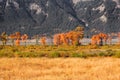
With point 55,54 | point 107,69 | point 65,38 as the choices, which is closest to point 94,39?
point 65,38

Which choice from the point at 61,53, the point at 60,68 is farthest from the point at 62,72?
the point at 61,53

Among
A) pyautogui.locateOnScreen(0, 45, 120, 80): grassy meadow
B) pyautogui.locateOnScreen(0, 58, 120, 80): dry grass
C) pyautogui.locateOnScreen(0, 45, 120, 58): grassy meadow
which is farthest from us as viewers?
pyautogui.locateOnScreen(0, 45, 120, 58): grassy meadow

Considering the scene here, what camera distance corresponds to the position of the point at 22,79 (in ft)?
77.2

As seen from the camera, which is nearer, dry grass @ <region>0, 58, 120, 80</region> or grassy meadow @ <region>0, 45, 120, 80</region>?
dry grass @ <region>0, 58, 120, 80</region>

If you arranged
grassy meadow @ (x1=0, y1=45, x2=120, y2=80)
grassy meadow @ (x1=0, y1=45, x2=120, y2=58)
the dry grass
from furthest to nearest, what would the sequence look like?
1. grassy meadow @ (x1=0, y1=45, x2=120, y2=58)
2. grassy meadow @ (x1=0, y1=45, x2=120, y2=80)
3. the dry grass

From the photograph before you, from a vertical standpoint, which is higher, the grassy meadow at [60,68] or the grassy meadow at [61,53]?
the grassy meadow at [61,53]

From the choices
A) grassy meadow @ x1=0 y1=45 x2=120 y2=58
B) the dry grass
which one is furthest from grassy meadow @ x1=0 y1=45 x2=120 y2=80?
grassy meadow @ x1=0 y1=45 x2=120 y2=58

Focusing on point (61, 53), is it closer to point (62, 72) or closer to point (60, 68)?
point (60, 68)

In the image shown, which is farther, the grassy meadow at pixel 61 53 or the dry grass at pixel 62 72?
the grassy meadow at pixel 61 53

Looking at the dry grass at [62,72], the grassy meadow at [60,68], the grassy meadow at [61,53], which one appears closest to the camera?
the dry grass at [62,72]

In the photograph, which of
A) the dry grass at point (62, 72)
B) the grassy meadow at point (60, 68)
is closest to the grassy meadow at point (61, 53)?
the grassy meadow at point (60, 68)

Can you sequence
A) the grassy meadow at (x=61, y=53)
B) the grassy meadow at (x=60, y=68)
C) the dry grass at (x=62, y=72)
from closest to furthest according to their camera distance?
the dry grass at (x=62, y=72) → the grassy meadow at (x=60, y=68) → the grassy meadow at (x=61, y=53)

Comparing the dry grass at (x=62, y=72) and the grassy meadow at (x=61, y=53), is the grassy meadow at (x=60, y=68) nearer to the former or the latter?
the dry grass at (x=62, y=72)

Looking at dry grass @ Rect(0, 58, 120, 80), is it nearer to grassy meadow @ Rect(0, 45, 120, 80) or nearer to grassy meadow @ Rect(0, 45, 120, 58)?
grassy meadow @ Rect(0, 45, 120, 80)
